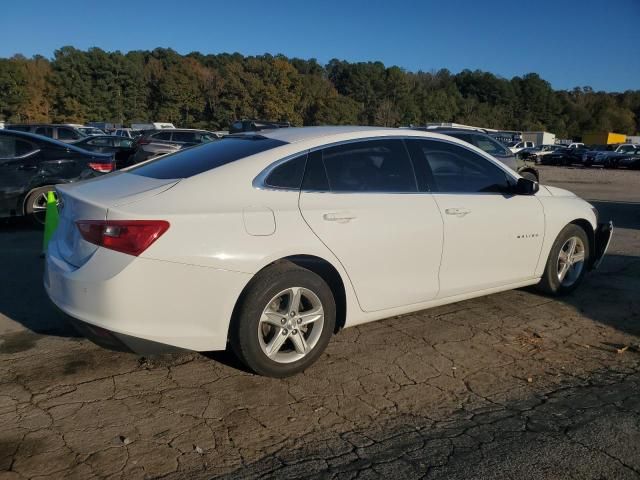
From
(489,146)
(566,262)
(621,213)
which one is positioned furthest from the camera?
(489,146)

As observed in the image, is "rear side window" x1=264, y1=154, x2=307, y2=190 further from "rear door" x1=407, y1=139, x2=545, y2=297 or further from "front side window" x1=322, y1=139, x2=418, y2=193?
"rear door" x1=407, y1=139, x2=545, y2=297

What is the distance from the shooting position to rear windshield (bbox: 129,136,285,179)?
3.73m

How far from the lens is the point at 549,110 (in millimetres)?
122875

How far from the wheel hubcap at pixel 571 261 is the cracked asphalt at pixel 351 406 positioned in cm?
70

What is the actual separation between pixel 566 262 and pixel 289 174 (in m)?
3.23

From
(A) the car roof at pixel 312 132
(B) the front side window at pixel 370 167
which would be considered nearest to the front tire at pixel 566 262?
(B) the front side window at pixel 370 167

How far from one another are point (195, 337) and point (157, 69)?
102 meters

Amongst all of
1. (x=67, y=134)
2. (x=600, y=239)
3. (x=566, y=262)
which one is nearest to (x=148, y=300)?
(x=566, y=262)

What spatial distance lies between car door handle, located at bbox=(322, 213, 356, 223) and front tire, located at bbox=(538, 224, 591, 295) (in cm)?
245

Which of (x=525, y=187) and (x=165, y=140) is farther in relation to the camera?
(x=165, y=140)

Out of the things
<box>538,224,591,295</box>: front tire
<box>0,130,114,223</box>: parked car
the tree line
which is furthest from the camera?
the tree line

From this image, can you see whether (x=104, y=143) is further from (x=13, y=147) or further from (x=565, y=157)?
(x=565, y=157)

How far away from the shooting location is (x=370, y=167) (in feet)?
13.6

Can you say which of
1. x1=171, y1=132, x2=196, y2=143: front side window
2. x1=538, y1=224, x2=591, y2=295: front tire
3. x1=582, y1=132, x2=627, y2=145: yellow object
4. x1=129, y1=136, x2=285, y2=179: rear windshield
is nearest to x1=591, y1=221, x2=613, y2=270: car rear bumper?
x1=538, y1=224, x2=591, y2=295: front tire
